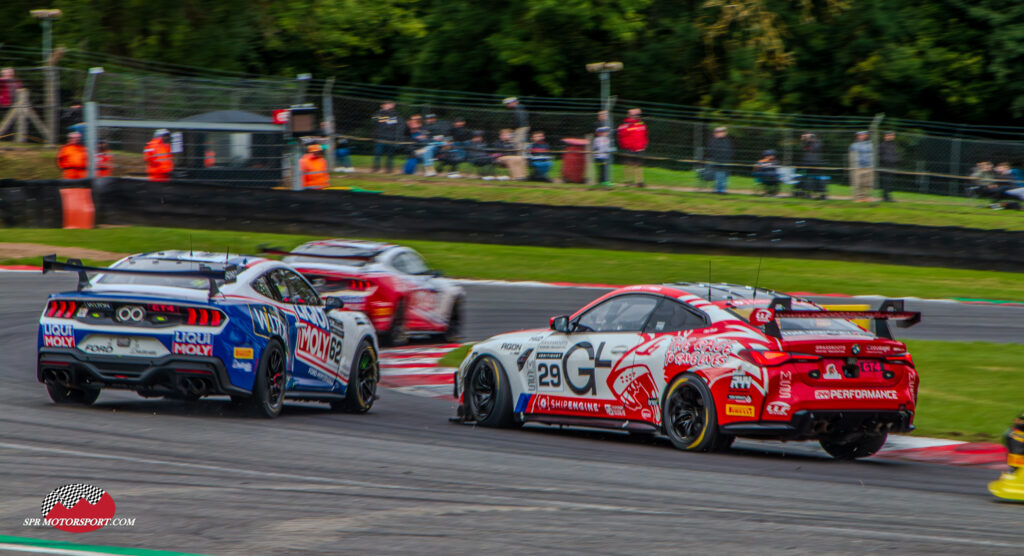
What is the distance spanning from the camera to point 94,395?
10617mm

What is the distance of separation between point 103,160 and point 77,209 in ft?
8.43

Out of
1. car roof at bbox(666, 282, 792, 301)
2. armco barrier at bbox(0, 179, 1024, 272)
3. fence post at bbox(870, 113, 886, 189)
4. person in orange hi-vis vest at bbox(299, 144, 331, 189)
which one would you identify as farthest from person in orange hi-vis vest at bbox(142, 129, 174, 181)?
car roof at bbox(666, 282, 792, 301)

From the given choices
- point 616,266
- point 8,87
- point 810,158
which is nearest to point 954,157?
point 810,158

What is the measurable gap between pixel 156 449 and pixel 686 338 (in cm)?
377

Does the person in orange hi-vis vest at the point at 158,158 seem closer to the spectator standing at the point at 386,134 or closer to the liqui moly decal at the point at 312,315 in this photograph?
the spectator standing at the point at 386,134

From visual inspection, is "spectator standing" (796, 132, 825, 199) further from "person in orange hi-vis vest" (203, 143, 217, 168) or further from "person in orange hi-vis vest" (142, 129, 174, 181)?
"person in orange hi-vis vest" (142, 129, 174, 181)

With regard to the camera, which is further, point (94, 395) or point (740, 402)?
point (94, 395)

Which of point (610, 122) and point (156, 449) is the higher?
point (610, 122)

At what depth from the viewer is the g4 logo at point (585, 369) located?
10.2 meters

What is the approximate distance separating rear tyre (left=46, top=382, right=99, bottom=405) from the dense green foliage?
32.1m

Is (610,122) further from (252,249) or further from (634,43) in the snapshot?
(634,43)

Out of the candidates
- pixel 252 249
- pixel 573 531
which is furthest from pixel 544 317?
pixel 573 531

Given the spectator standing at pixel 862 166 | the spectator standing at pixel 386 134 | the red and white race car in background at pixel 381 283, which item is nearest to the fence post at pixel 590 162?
the spectator standing at pixel 386 134

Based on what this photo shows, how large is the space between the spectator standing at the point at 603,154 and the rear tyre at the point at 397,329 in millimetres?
13852
